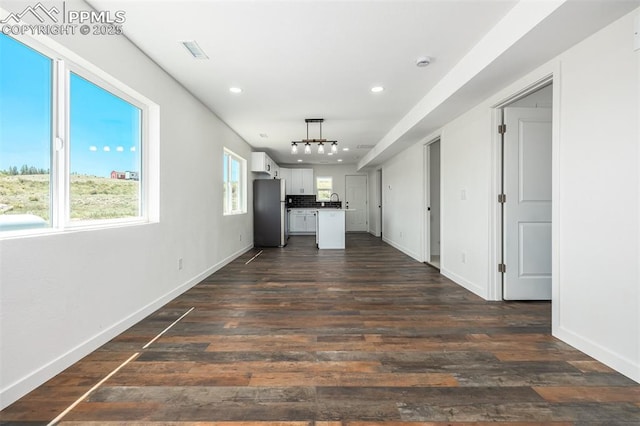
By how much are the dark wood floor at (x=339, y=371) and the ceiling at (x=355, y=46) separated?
2.18 m

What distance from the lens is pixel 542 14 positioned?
1.84m

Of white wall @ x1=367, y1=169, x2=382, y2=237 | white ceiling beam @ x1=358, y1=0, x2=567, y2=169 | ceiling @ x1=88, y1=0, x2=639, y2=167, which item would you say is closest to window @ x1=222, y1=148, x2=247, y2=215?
ceiling @ x1=88, y1=0, x2=639, y2=167

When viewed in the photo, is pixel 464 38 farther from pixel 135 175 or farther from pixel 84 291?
pixel 84 291

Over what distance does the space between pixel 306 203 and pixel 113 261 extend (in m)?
7.93

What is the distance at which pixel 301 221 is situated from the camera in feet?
32.9

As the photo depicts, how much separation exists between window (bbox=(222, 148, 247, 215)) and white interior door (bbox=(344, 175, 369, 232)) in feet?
15.9

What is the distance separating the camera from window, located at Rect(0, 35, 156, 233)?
1.70m

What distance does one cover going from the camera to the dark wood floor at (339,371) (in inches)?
59.5

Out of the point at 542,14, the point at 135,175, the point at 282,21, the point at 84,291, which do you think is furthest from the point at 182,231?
the point at 542,14

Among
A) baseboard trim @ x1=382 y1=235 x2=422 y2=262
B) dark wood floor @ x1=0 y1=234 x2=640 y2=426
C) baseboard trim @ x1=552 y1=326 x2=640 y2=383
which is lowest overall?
dark wood floor @ x1=0 y1=234 x2=640 y2=426

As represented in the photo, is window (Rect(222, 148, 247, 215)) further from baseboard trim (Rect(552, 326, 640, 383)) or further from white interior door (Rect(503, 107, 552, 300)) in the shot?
baseboard trim (Rect(552, 326, 640, 383))

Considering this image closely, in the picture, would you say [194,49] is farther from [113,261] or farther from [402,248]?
[402,248]

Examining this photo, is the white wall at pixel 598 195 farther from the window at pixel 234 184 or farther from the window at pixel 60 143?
the window at pixel 234 184

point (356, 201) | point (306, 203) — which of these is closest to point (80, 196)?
point (306, 203)
